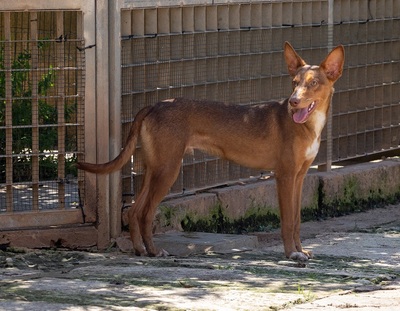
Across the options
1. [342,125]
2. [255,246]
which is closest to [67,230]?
[255,246]

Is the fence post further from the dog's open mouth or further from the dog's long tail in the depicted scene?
the dog's long tail

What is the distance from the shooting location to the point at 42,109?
10625 mm

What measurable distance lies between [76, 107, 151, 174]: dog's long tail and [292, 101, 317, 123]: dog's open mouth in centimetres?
124

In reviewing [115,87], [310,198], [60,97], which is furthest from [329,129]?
[60,97]

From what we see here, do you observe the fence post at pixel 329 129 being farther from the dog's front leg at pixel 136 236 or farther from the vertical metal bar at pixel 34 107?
the vertical metal bar at pixel 34 107

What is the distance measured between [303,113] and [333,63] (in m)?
0.52

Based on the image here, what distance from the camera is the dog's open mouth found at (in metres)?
9.91

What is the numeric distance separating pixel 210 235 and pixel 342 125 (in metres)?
3.16

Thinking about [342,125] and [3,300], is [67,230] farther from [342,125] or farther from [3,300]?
[342,125]

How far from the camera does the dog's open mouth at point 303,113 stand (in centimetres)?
991

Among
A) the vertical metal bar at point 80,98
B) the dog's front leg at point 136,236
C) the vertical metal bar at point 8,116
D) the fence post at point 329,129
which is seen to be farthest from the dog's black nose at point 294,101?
the fence post at point 329,129

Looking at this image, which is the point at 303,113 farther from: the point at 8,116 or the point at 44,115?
the point at 8,116

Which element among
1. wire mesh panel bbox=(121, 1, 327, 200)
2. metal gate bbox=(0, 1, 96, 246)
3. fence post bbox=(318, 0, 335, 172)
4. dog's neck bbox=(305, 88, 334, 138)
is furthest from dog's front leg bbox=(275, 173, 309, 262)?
fence post bbox=(318, 0, 335, 172)

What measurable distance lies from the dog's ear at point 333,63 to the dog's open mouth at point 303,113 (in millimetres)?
309
